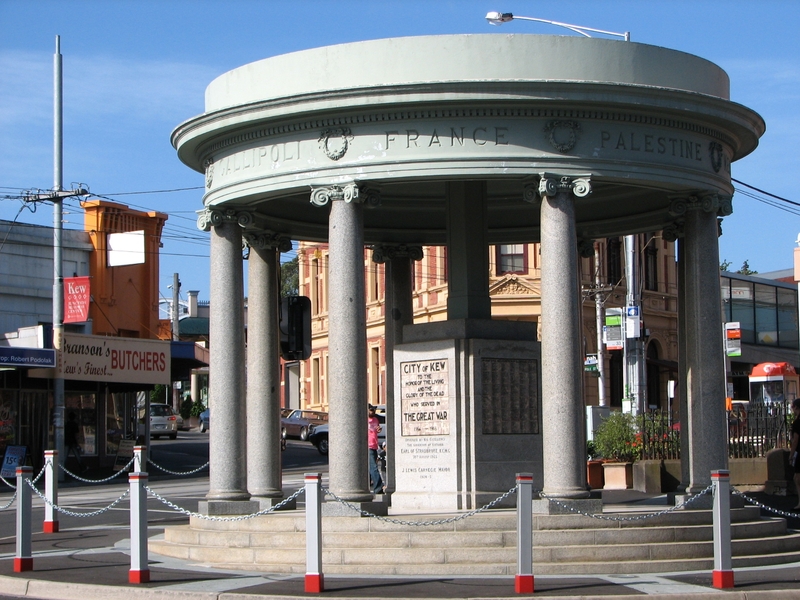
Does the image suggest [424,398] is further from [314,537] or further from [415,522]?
[314,537]

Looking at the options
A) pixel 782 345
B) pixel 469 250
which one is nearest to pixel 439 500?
pixel 469 250

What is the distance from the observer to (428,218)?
21.3m

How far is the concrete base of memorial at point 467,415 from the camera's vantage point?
687 inches

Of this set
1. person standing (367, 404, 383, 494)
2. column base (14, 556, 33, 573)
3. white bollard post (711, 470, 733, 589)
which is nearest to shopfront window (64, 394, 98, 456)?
person standing (367, 404, 383, 494)

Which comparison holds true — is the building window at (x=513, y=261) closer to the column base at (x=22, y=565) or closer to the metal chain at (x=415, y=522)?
the metal chain at (x=415, y=522)

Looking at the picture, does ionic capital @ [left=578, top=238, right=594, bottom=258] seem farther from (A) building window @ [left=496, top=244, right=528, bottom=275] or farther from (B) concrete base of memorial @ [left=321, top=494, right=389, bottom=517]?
(A) building window @ [left=496, top=244, right=528, bottom=275]

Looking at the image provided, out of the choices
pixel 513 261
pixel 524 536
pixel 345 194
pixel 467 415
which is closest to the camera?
pixel 524 536

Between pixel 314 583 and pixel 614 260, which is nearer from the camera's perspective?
pixel 314 583

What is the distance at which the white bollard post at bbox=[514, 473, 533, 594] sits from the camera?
12.7 metres

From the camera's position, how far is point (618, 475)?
27.2 m

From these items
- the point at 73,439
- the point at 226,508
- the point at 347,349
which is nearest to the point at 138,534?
the point at 226,508

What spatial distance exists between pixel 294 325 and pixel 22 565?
5.86m

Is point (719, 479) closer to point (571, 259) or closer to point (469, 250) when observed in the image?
point (571, 259)

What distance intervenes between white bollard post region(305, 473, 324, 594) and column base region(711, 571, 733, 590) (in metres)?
4.17
